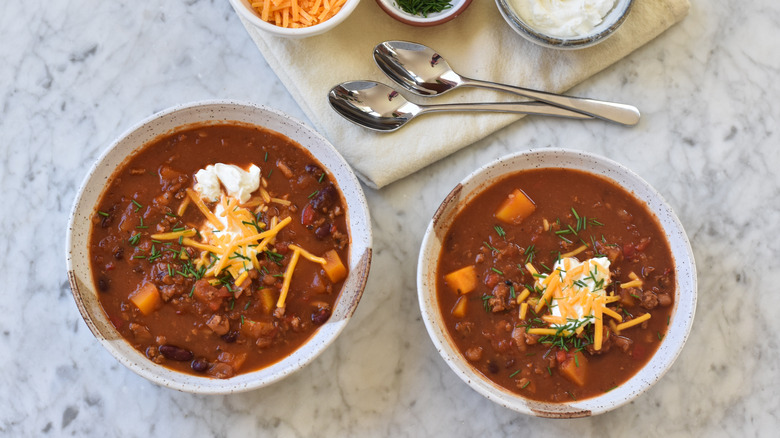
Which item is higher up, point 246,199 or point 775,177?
point 246,199

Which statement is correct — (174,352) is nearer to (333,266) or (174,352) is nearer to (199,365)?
(199,365)

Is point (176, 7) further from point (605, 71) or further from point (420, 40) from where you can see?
point (605, 71)

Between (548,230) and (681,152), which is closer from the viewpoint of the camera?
(548,230)

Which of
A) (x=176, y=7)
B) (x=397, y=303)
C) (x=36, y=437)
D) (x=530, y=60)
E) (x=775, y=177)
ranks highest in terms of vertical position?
(x=176, y=7)

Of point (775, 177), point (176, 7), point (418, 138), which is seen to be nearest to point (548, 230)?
point (418, 138)

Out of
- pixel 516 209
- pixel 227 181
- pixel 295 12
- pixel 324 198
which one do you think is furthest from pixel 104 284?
pixel 516 209

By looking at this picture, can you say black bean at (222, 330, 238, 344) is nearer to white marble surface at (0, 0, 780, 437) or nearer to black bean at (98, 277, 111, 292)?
white marble surface at (0, 0, 780, 437)

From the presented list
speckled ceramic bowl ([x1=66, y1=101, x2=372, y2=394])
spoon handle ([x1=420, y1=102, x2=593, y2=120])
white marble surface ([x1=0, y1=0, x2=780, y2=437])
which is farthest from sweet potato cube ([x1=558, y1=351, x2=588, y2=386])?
spoon handle ([x1=420, y1=102, x2=593, y2=120])
